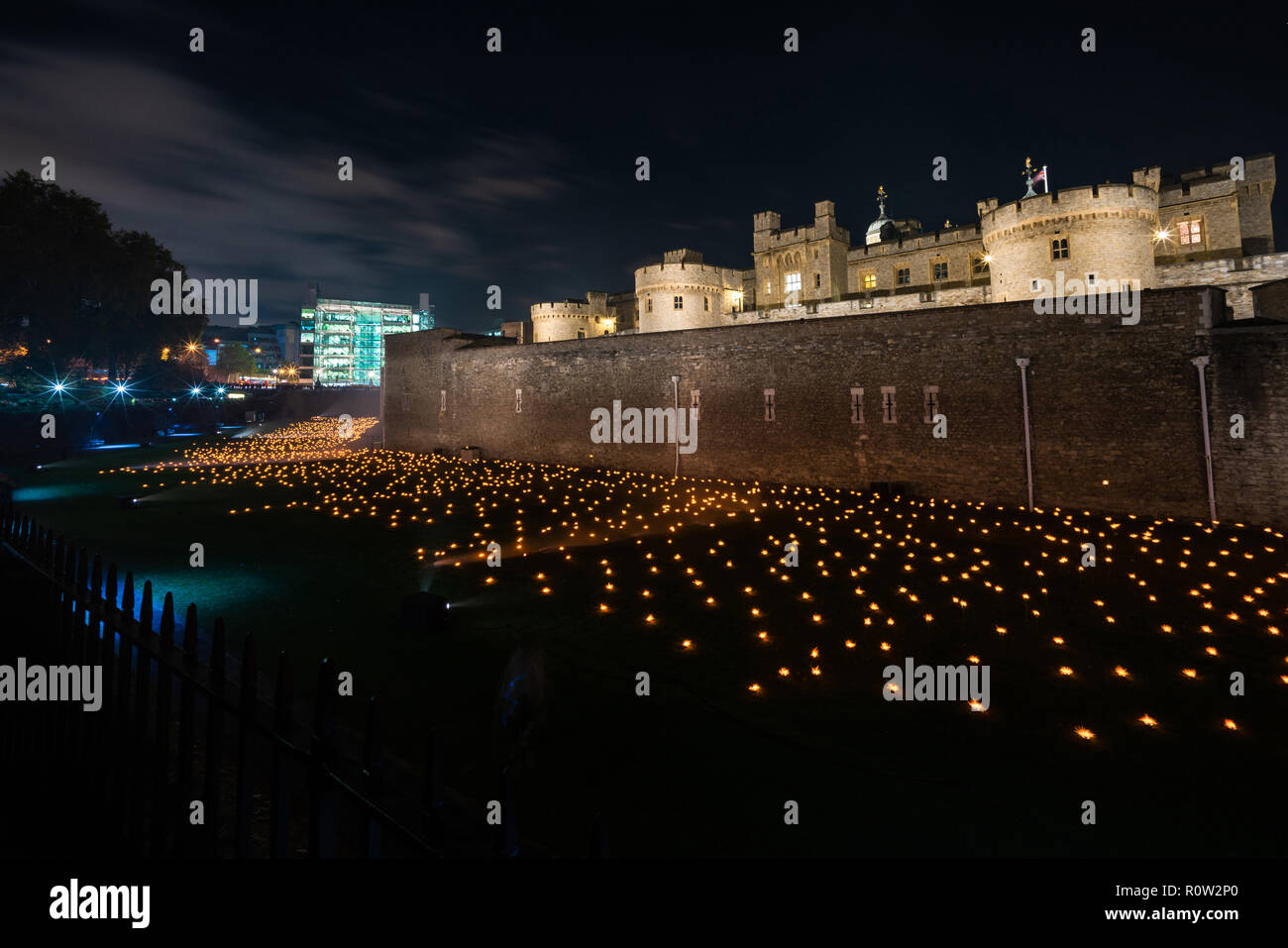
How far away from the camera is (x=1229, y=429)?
40.6 ft

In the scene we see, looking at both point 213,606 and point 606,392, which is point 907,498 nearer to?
point 606,392

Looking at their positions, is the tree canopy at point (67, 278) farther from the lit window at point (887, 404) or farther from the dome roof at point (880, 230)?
the dome roof at point (880, 230)

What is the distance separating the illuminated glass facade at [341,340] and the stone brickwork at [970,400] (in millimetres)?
129820

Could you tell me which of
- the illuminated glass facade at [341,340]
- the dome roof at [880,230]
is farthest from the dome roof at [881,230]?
the illuminated glass facade at [341,340]

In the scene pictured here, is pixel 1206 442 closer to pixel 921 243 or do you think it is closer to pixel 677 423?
pixel 677 423

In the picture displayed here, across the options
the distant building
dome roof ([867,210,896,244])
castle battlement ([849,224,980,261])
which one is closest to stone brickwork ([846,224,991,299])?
castle battlement ([849,224,980,261])

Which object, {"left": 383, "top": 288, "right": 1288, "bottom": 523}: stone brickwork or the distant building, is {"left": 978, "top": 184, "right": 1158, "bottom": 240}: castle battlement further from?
the distant building

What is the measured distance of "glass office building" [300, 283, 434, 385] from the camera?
141000 millimetres

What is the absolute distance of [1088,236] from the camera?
81.3 ft

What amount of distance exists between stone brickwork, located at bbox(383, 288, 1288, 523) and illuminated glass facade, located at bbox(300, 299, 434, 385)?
130 meters

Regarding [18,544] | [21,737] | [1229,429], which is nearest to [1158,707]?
[21,737]

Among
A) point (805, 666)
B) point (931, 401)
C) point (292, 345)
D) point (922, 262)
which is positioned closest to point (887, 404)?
point (931, 401)

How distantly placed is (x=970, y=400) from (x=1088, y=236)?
1589 centimetres
